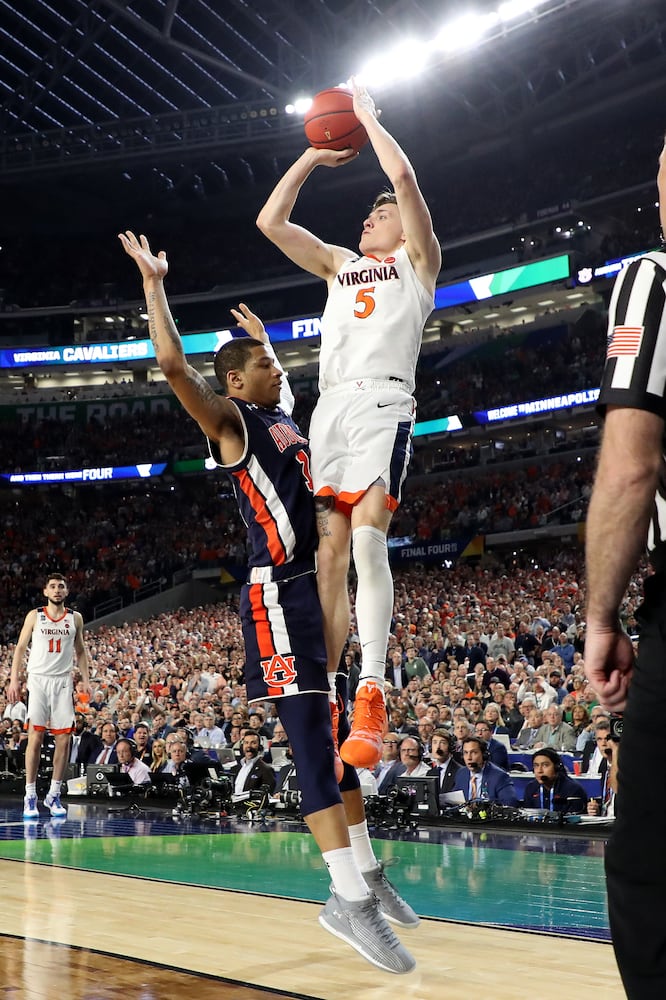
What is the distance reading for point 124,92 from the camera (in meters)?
36.8

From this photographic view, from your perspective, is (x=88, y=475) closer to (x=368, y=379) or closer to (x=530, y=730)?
(x=530, y=730)

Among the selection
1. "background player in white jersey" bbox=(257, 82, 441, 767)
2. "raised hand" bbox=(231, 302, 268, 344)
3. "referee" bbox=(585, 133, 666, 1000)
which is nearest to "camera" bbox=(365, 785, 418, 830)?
"background player in white jersey" bbox=(257, 82, 441, 767)

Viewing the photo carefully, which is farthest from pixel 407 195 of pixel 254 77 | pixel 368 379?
pixel 254 77

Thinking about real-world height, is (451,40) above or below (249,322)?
above

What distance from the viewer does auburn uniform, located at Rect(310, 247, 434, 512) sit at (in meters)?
4.67

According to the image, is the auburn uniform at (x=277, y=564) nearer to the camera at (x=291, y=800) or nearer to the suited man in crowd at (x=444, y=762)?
the suited man in crowd at (x=444, y=762)

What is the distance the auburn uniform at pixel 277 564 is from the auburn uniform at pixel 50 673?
275 inches

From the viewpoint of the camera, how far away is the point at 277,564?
446 cm

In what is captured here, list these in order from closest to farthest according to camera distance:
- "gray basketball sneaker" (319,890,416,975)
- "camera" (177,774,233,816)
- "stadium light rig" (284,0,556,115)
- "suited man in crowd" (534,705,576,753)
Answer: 1. "gray basketball sneaker" (319,890,416,975)
2. "suited man in crowd" (534,705,576,753)
3. "camera" (177,774,233,816)
4. "stadium light rig" (284,0,556,115)

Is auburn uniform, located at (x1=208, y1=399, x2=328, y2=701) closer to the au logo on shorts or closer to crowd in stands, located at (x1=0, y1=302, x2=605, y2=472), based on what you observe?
the au logo on shorts

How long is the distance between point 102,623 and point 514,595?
17.2 meters

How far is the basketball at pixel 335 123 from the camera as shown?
16.4ft

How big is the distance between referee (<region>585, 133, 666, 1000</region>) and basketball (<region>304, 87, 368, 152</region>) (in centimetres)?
317

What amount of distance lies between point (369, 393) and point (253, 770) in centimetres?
766
